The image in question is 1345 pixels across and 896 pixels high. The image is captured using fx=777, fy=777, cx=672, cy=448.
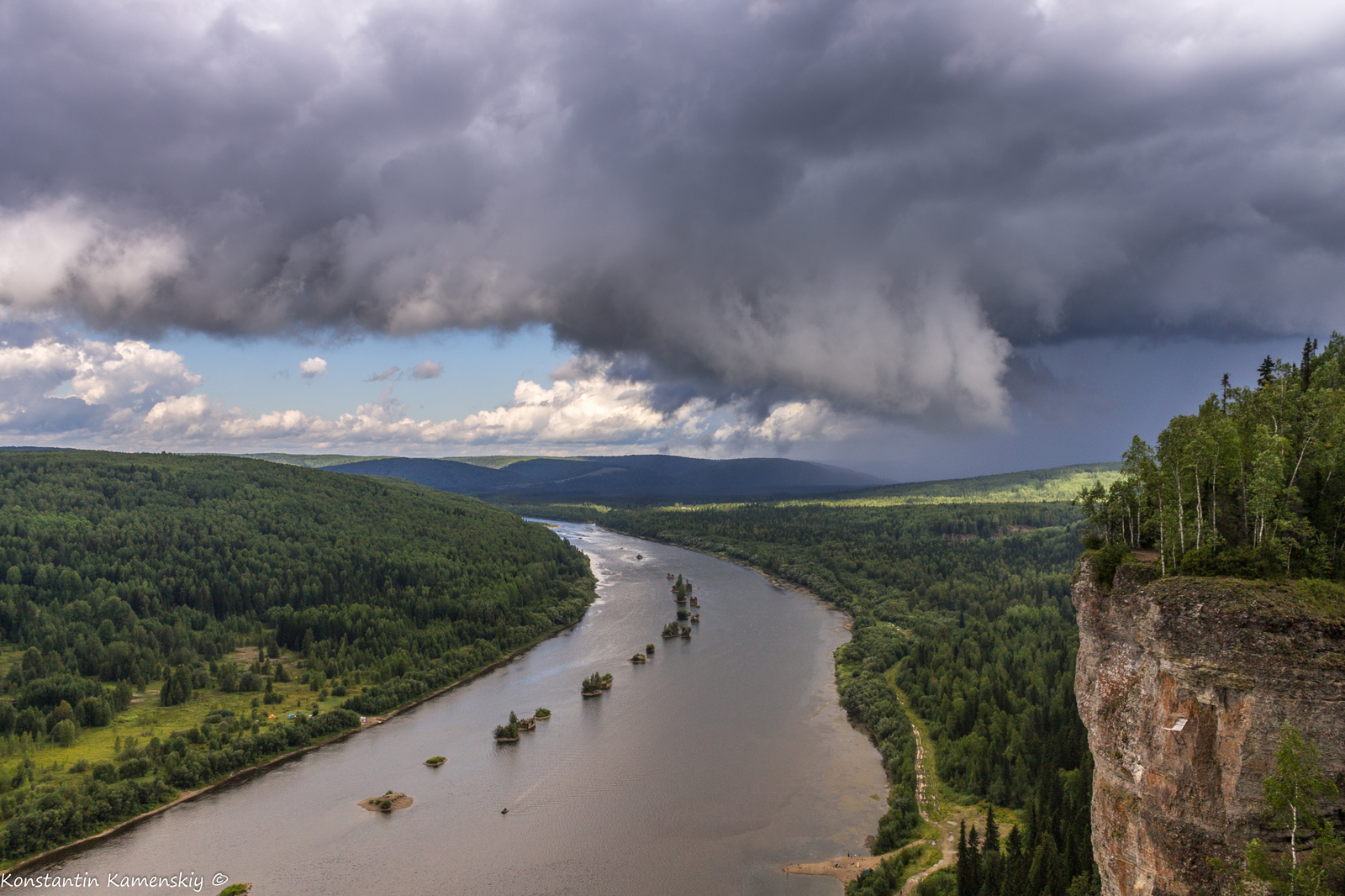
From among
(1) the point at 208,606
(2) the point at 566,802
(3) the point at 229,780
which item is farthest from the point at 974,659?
(1) the point at 208,606

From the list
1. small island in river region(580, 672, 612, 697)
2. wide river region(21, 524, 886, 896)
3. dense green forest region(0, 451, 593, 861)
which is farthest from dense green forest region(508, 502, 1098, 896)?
dense green forest region(0, 451, 593, 861)

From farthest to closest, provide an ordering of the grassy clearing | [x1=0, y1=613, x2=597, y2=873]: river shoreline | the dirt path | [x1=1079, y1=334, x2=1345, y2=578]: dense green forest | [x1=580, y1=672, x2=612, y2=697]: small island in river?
[x1=580, y1=672, x2=612, y2=697]: small island in river < the grassy clearing < [x1=0, y1=613, x2=597, y2=873]: river shoreline < the dirt path < [x1=1079, y1=334, x2=1345, y2=578]: dense green forest

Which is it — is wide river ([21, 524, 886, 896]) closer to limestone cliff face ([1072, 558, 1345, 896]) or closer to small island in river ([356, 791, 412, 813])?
small island in river ([356, 791, 412, 813])

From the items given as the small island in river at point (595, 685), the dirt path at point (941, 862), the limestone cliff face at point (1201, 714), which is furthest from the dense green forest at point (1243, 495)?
the small island in river at point (595, 685)

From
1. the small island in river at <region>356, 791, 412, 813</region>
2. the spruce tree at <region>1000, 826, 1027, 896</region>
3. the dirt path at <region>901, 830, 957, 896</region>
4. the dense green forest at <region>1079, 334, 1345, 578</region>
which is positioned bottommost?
the small island in river at <region>356, 791, 412, 813</region>

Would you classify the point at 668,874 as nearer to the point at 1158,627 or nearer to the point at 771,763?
the point at 771,763

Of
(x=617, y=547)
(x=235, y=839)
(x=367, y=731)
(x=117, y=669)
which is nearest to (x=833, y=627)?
(x=367, y=731)

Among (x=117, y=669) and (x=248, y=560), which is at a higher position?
(x=248, y=560)
